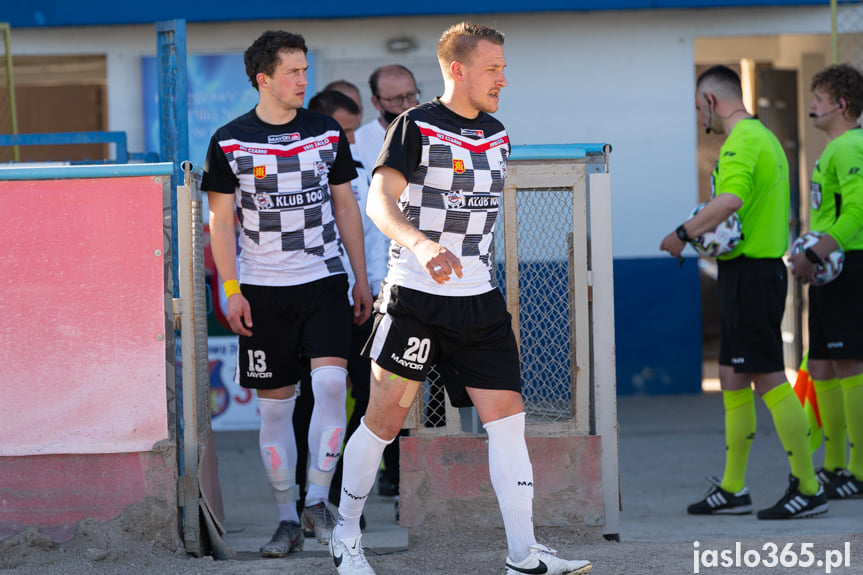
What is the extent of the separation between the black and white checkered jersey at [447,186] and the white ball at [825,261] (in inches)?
95.2

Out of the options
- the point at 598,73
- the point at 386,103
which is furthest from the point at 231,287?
the point at 598,73

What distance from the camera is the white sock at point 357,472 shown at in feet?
13.2

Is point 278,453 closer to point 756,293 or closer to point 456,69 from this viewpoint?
point 456,69

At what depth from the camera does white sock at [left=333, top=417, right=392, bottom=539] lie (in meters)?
4.02

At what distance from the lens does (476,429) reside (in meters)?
5.02

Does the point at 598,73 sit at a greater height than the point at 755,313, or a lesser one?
greater

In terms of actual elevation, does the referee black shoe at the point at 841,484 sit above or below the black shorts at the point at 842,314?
below

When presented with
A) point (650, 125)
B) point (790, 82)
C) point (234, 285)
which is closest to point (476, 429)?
point (234, 285)

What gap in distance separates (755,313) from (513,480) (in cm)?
200

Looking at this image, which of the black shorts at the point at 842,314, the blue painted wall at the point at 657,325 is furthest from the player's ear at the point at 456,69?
the blue painted wall at the point at 657,325

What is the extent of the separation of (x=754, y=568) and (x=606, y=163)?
1.70 meters

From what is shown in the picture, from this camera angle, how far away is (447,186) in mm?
3906

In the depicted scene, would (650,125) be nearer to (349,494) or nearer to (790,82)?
(790,82)

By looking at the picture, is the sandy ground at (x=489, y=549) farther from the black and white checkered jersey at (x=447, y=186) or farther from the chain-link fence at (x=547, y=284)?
the black and white checkered jersey at (x=447, y=186)
